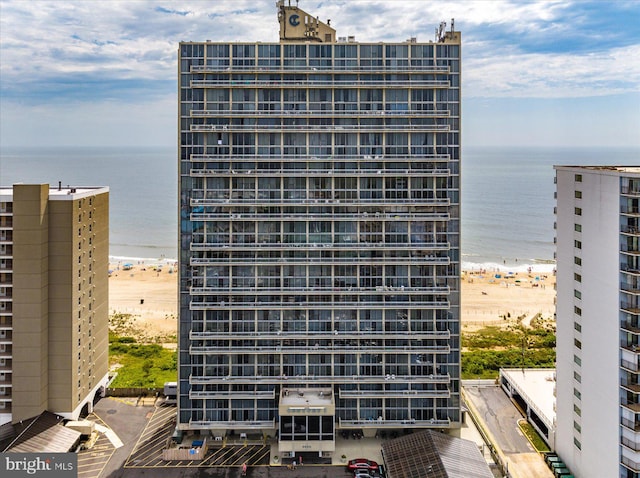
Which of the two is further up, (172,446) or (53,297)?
(53,297)

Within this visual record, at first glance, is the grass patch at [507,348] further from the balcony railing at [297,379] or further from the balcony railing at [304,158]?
the balcony railing at [304,158]

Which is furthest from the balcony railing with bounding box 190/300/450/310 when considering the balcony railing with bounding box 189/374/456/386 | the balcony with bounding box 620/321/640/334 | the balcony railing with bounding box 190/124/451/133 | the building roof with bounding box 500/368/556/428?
the balcony railing with bounding box 190/124/451/133

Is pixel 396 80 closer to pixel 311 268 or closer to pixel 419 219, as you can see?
pixel 419 219

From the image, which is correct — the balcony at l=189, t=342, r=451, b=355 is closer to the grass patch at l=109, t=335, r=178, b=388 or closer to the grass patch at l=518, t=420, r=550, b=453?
the grass patch at l=518, t=420, r=550, b=453

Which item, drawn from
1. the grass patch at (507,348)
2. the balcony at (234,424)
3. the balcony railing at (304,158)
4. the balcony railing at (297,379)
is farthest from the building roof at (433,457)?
the balcony railing at (304,158)

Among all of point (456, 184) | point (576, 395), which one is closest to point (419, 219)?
point (456, 184)
